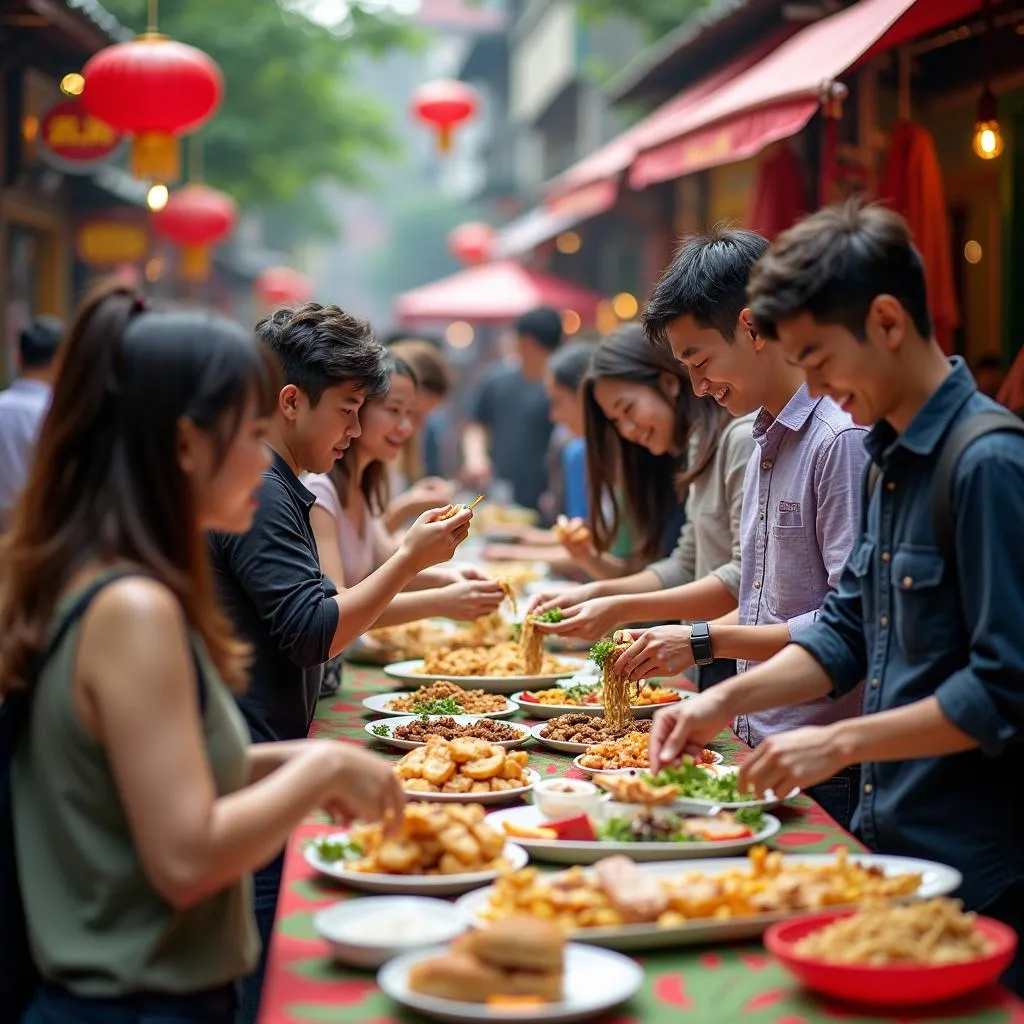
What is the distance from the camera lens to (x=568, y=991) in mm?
2133

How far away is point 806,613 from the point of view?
370 centimetres

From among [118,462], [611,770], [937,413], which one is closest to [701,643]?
[611,770]

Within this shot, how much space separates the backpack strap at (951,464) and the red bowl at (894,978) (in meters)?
0.79

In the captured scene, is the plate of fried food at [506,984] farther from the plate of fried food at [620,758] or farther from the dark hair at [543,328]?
the dark hair at [543,328]

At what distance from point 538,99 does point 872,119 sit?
2344 centimetres

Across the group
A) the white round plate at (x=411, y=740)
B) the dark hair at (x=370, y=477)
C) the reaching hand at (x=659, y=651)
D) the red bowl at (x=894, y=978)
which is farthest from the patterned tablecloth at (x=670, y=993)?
the dark hair at (x=370, y=477)

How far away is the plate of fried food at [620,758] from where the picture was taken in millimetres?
3453

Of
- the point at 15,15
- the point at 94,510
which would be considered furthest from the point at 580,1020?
the point at 15,15

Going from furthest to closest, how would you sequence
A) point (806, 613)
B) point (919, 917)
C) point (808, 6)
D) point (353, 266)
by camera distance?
point (353, 266) → point (808, 6) → point (806, 613) → point (919, 917)

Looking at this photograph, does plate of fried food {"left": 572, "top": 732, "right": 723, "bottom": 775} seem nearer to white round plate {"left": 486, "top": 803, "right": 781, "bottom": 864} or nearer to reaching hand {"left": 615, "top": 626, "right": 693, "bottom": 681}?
reaching hand {"left": 615, "top": 626, "right": 693, "bottom": 681}

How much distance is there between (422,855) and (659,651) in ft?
4.08

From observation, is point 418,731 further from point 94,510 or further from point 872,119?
point 872,119

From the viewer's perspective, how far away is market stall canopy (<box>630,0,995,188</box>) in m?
5.60

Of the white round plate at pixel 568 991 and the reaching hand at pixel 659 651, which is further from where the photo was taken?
the reaching hand at pixel 659 651
